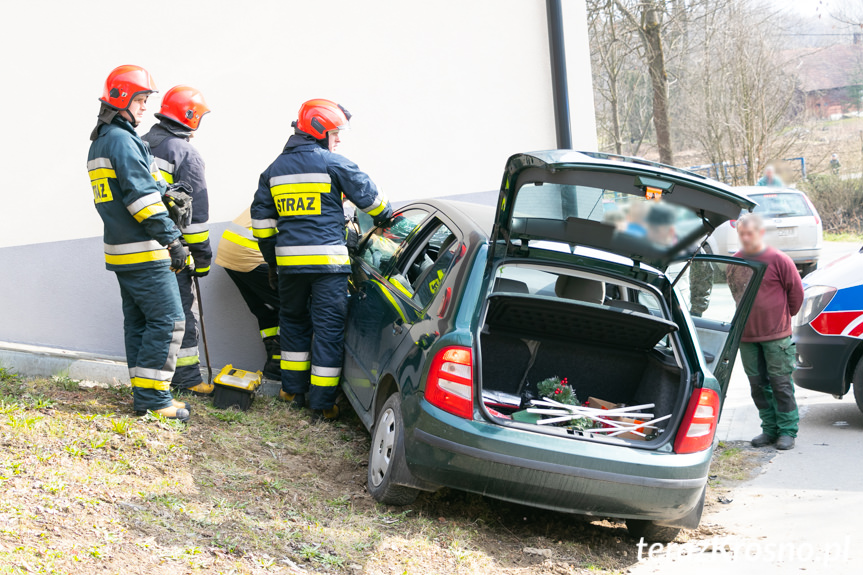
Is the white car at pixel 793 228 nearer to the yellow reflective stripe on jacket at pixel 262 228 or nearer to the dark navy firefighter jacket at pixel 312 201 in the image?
the dark navy firefighter jacket at pixel 312 201

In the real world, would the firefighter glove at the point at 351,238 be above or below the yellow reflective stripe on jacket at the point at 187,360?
above

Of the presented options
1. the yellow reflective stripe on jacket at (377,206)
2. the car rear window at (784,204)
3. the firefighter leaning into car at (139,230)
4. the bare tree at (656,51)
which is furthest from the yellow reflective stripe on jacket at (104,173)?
the bare tree at (656,51)

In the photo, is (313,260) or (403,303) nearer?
(403,303)

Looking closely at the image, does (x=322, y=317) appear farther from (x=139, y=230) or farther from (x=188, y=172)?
(x=188, y=172)

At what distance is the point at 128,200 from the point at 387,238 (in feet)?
5.60

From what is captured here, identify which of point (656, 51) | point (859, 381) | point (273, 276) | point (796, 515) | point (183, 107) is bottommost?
point (796, 515)

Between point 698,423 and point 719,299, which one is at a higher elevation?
point 719,299

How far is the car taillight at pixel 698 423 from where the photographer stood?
147 inches

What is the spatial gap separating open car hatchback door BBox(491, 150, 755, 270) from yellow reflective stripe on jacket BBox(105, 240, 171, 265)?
2.14 meters

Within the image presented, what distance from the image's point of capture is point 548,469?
354 cm

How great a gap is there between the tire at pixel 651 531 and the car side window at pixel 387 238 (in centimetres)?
213

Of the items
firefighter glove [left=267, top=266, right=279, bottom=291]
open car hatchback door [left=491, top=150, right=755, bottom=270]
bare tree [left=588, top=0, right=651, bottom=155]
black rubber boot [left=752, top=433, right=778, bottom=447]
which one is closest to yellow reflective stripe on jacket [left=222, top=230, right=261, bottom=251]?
firefighter glove [left=267, top=266, right=279, bottom=291]

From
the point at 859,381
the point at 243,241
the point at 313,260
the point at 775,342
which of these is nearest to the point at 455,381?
the point at 313,260

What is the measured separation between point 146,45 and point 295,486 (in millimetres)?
3794
